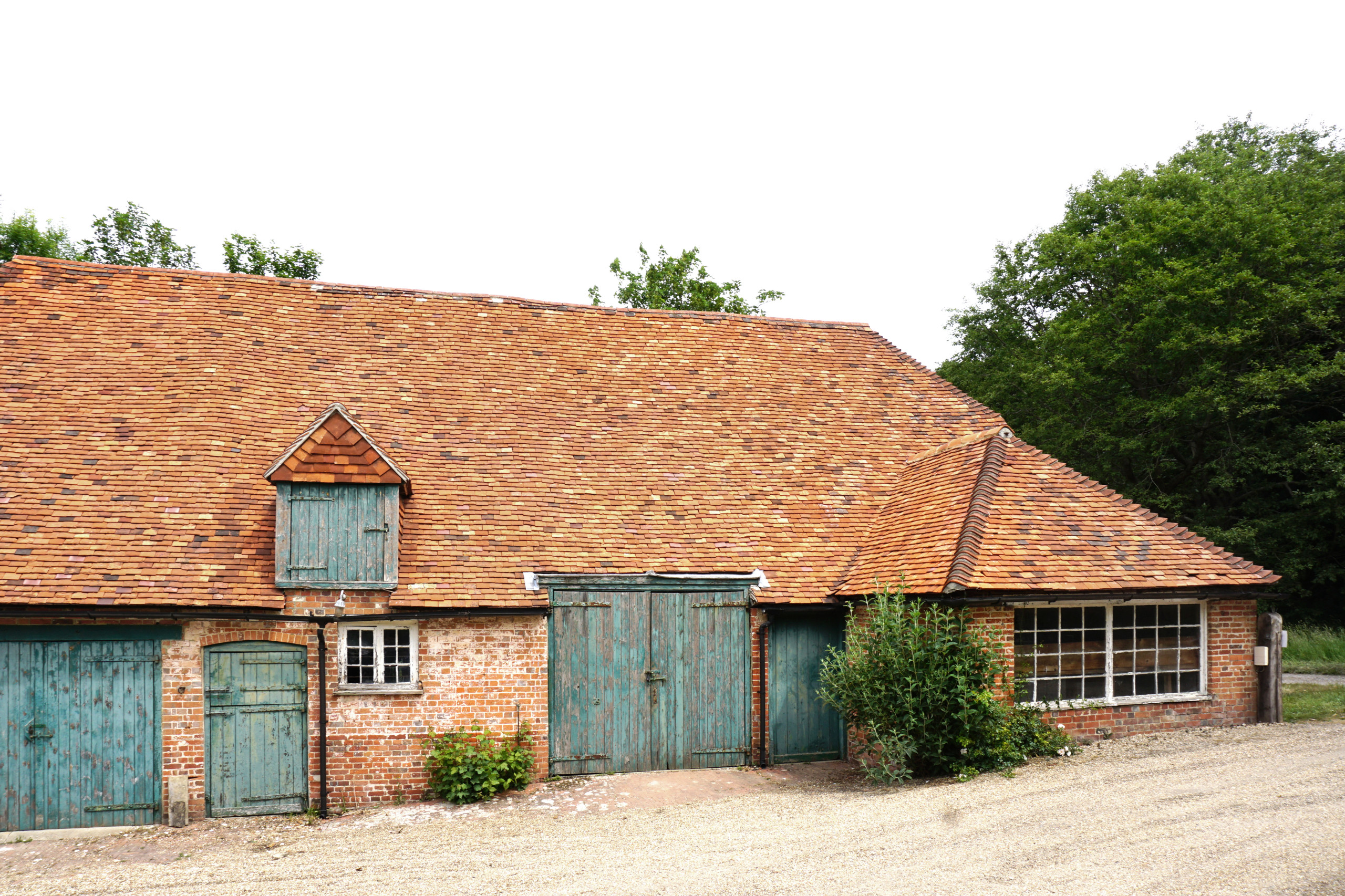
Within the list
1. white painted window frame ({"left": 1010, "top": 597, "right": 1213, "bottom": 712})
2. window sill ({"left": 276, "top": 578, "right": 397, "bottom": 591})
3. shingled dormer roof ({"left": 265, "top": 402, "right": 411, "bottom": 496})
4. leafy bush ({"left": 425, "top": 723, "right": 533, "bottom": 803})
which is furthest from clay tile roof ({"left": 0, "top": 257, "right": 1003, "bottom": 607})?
white painted window frame ({"left": 1010, "top": 597, "right": 1213, "bottom": 712})

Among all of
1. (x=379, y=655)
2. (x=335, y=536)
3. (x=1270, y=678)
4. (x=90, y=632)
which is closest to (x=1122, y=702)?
(x=1270, y=678)

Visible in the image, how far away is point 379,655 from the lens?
1114 centimetres

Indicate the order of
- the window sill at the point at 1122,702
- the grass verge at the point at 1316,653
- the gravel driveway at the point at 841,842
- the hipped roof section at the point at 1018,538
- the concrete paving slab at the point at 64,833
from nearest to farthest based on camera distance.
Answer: the gravel driveway at the point at 841,842 < the concrete paving slab at the point at 64,833 < the hipped roof section at the point at 1018,538 < the window sill at the point at 1122,702 < the grass verge at the point at 1316,653

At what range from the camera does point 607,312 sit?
1758 cm

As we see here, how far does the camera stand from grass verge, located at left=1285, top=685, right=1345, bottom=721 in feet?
42.2

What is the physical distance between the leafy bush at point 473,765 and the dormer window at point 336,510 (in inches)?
79.8

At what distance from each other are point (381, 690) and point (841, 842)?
5.74 m

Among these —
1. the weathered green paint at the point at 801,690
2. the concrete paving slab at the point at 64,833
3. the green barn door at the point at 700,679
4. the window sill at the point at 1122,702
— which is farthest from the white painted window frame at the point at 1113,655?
the concrete paving slab at the point at 64,833

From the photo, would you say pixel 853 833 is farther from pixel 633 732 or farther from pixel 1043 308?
pixel 1043 308

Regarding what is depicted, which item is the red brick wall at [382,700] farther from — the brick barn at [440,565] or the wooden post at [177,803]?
the wooden post at [177,803]

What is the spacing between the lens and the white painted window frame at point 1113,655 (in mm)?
11406

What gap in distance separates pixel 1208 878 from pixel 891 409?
1056cm

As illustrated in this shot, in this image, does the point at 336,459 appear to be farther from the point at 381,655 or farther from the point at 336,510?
the point at 381,655

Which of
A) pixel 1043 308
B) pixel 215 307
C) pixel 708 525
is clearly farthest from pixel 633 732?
pixel 1043 308
